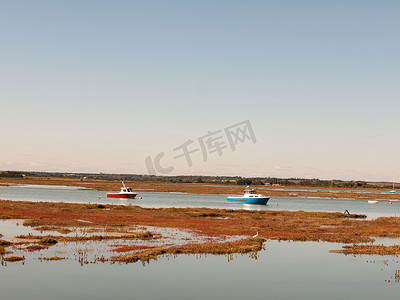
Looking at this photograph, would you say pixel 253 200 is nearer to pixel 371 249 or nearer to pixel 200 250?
pixel 371 249

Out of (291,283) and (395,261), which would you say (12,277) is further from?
(395,261)

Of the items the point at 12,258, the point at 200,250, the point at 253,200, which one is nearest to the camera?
the point at 12,258

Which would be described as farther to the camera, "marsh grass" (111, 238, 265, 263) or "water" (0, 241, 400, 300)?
"marsh grass" (111, 238, 265, 263)

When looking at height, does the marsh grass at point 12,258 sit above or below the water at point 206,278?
above

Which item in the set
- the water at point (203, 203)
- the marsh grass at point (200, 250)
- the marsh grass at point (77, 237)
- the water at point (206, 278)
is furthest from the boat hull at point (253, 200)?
the water at point (206, 278)

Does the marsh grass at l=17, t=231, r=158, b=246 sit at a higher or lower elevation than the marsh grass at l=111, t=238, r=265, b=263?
higher

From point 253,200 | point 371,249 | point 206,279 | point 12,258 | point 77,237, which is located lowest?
point 253,200

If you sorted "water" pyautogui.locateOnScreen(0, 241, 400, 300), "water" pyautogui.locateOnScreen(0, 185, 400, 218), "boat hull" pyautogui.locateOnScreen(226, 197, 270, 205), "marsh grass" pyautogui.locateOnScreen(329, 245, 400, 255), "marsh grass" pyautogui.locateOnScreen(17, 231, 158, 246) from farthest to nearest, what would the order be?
1. "boat hull" pyautogui.locateOnScreen(226, 197, 270, 205)
2. "water" pyautogui.locateOnScreen(0, 185, 400, 218)
3. "marsh grass" pyautogui.locateOnScreen(329, 245, 400, 255)
4. "marsh grass" pyautogui.locateOnScreen(17, 231, 158, 246)
5. "water" pyautogui.locateOnScreen(0, 241, 400, 300)

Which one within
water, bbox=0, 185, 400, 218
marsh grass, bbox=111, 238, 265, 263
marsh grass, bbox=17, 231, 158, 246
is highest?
marsh grass, bbox=17, 231, 158, 246

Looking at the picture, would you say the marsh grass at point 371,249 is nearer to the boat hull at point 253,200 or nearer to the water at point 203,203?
the water at point 203,203

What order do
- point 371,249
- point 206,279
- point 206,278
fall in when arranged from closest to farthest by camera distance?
1. point 206,279
2. point 206,278
3. point 371,249

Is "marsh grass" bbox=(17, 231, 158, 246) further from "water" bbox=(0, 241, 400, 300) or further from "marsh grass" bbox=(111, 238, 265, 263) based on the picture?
"water" bbox=(0, 241, 400, 300)

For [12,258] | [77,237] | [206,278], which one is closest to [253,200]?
[77,237]

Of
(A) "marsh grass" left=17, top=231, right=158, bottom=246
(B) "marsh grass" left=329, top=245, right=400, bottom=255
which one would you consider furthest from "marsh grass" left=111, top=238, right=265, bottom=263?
(B) "marsh grass" left=329, top=245, right=400, bottom=255
